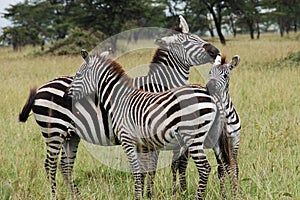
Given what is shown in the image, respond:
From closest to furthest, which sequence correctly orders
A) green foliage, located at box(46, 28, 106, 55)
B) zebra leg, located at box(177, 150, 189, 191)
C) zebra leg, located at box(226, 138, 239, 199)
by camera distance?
zebra leg, located at box(226, 138, 239, 199) → zebra leg, located at box(177, 150, 189, 191) → green foliage, located at box(46, 28, 106, 55)

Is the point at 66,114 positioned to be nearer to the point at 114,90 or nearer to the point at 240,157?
the point at 114,90

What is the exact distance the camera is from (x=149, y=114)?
10.3ft

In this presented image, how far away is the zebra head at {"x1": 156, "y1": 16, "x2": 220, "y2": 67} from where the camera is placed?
430 centimetres

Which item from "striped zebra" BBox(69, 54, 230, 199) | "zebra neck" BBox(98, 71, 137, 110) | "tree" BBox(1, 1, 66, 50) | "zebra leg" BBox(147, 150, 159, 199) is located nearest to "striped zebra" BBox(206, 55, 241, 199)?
"striped zebra" BBox(69, 54, 230, 199)

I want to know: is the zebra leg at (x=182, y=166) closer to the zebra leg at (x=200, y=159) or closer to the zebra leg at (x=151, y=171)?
the zebra leg at (x=151, y=171)

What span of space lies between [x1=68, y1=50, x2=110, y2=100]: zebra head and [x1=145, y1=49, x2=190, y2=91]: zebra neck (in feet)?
2.57

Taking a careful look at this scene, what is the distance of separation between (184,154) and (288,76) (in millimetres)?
6535

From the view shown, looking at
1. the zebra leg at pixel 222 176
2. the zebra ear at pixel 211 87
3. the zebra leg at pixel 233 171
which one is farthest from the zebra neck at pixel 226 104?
the zebra leg at pixel 222 176

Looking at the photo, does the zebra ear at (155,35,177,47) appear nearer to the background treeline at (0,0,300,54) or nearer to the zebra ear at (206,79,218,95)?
the zebra ear at (206,79,218,95)

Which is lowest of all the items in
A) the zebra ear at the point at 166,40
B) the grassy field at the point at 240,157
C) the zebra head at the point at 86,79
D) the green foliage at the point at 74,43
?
the grassy field at the point at 240,157

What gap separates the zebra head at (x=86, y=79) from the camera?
3594 mm

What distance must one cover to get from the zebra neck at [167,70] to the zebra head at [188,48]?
0.05 m

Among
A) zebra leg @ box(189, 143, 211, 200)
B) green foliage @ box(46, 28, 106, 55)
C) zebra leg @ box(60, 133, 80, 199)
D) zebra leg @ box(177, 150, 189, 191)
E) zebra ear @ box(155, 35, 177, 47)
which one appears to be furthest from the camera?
green foliage @ box(46, 28, 106, 55)

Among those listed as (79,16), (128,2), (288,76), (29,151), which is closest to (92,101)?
(29,151)
